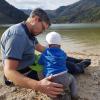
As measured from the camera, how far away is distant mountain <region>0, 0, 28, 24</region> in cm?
16062

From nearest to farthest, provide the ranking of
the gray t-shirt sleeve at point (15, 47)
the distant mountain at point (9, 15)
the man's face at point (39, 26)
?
the gray t-shirt sleeve at point (15, 47) < the man's face at point (39, 26) < the distant mountain at point (9, 15)

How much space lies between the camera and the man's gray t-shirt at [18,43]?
5262 millimetres

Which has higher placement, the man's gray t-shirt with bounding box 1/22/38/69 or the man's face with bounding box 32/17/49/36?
the man's face with bounding box 32/17/49/36

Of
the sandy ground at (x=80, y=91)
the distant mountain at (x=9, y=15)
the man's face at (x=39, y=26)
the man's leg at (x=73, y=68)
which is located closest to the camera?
the man's face at (x=39, y=26)

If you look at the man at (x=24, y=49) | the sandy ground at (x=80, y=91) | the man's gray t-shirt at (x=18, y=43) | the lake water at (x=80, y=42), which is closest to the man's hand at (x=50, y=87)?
the man at (x=24, y=49)

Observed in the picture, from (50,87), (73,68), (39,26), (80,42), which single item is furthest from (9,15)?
(50,87)

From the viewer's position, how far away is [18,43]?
17.5ft

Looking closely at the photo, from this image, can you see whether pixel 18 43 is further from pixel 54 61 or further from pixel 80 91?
pixel 80 91

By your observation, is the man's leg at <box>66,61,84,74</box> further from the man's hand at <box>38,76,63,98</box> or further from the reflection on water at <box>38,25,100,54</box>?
the reflection on water at <box>38,25,100,54</box>

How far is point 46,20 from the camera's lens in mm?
5406

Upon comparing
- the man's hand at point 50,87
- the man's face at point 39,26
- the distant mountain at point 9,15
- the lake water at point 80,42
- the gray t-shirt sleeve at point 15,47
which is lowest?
the distant mountain at point 9,15

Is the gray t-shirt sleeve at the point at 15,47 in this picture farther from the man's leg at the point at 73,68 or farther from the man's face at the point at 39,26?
the man's leg at the point at 73,68

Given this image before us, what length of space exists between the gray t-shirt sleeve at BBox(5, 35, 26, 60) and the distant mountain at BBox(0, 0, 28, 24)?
5987 inches

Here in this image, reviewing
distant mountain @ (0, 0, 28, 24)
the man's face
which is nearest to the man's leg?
the man's face
